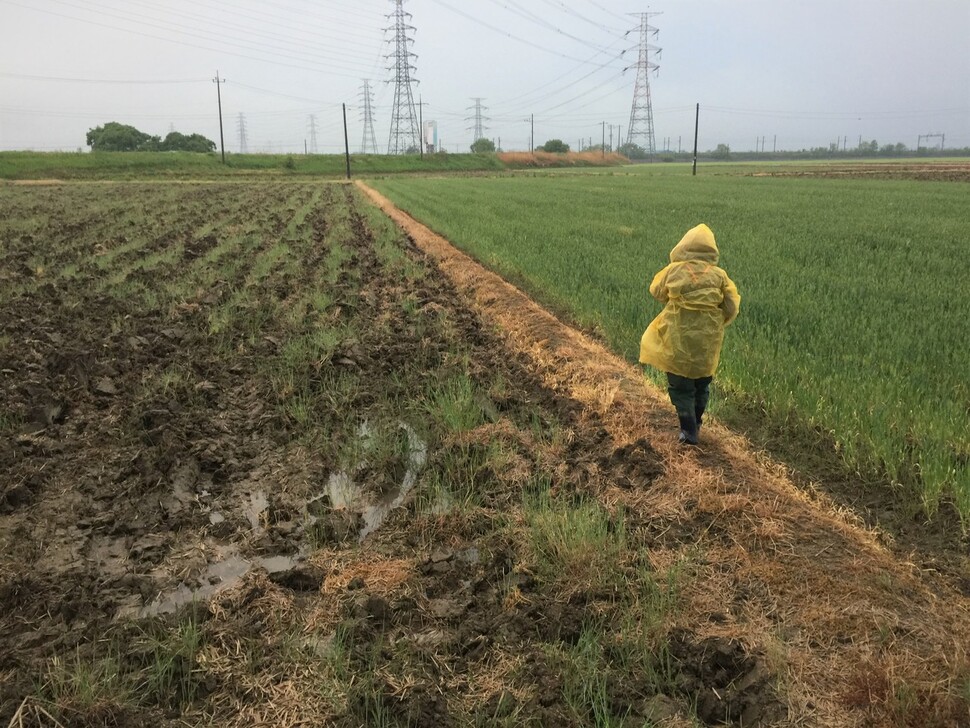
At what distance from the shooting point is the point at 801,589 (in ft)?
9.77

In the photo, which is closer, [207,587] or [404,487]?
[207,587]

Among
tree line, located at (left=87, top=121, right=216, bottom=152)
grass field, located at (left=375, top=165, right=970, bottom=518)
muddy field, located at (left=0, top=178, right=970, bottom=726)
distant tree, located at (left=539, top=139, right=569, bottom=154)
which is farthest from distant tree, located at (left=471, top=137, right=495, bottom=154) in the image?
muddy field, located at (left=0, top=178, right=970, bottom=726)

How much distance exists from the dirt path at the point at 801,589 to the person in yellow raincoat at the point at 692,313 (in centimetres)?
56

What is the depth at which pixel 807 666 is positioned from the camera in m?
2.49

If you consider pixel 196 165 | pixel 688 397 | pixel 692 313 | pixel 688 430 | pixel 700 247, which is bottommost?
pixel 688 430

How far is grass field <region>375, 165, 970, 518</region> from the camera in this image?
13.7 feet

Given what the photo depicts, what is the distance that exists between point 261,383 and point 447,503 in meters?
2.90

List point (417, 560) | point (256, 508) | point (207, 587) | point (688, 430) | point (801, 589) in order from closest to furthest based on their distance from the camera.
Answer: point (801, 589)
point (207, 587)
point (417, 560)
point (256, 508)
point (688, 430)

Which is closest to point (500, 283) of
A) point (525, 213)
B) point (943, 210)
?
point (525, 213)

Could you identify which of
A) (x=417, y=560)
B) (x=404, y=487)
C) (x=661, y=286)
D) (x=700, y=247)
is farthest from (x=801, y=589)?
(x=404, y=487)

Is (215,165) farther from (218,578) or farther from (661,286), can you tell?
(218,578)

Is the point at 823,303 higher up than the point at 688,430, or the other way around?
the point at 823,303

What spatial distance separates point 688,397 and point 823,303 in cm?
416

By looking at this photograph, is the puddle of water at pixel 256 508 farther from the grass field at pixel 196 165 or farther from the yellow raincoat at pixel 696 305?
the grass field at pixel 196 165
